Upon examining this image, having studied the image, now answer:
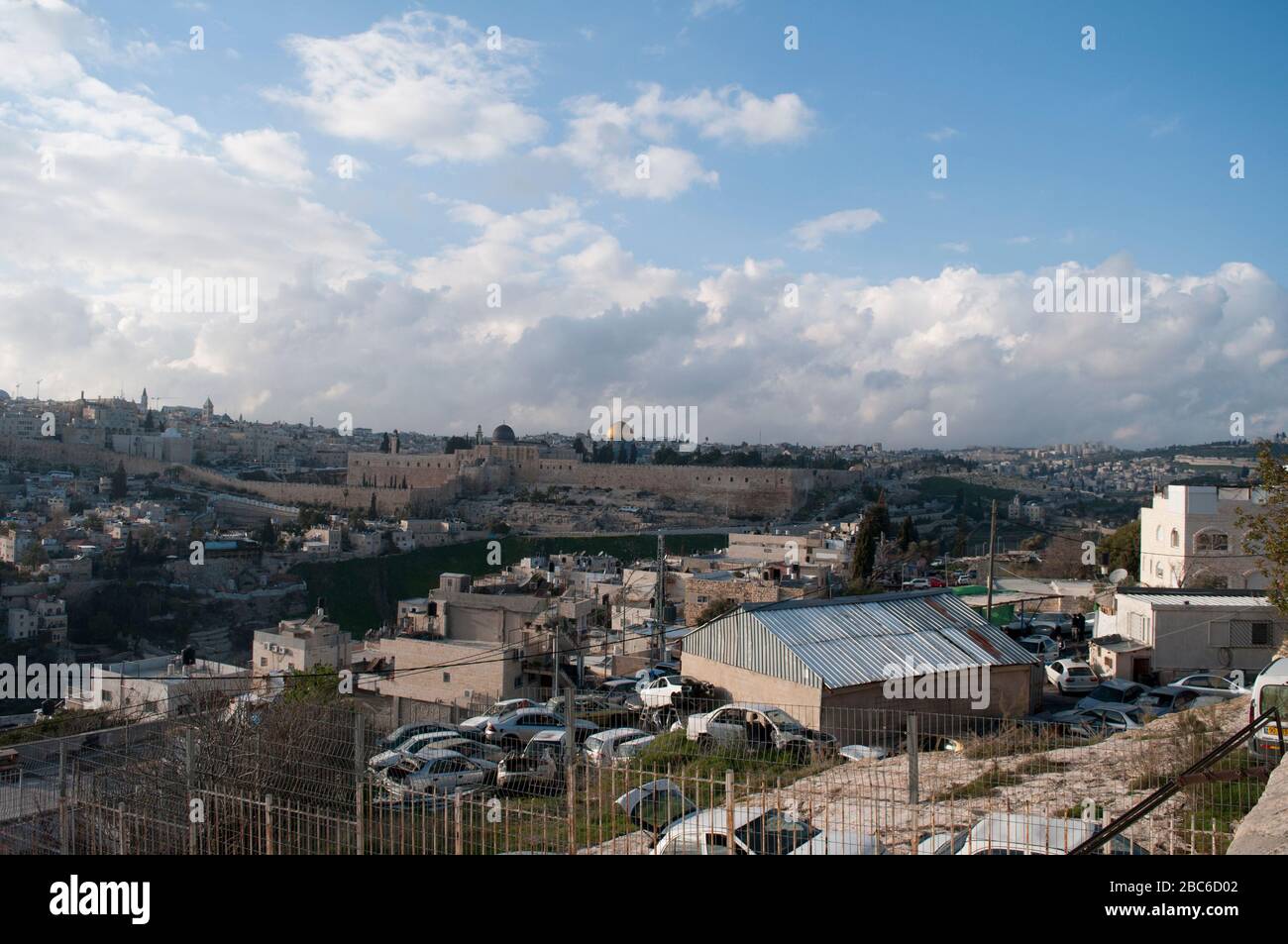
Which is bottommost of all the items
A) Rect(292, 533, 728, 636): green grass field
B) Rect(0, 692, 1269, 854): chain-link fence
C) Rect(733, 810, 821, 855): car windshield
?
Rect(292, 533, 728, 636): green grass field

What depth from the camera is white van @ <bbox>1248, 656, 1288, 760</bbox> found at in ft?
15.3

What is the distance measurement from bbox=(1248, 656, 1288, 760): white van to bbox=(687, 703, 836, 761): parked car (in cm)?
270

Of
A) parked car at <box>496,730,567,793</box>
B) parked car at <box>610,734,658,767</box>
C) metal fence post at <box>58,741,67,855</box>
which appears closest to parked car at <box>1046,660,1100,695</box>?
parked car at <box>610,734,658,767</box>

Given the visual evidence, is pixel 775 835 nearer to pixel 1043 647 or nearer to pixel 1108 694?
pixel 1108 694

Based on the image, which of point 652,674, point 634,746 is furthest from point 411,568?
point 634,746

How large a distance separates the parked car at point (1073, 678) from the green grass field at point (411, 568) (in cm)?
2451

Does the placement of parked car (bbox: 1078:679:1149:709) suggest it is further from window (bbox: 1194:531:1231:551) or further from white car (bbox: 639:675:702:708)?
window (bbox: 1194:531:1231:551)

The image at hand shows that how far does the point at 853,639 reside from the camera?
29.8 feet

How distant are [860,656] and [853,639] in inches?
11.1
